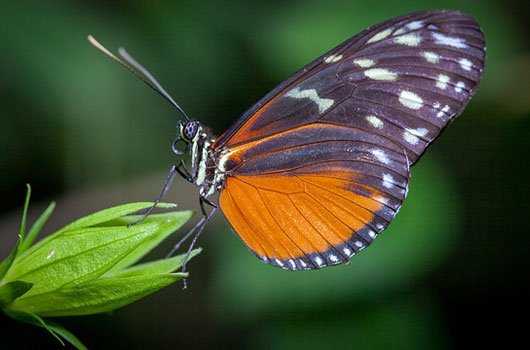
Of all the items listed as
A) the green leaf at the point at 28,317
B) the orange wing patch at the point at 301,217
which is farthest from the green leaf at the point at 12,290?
the orange wing patch at the point at 301,217

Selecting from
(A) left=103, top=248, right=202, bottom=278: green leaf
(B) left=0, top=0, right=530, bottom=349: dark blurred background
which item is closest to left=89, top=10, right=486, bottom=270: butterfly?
(A) left=103, top=248, right=202, bottom=278: green leaf

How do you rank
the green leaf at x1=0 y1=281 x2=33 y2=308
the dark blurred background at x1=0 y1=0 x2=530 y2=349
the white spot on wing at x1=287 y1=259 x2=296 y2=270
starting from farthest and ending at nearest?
the dark blurred background at x1=0 y1=0 x2=530 y2=349, the white spot on wing at x1=287 y1=259 x2=296 y2=270, the green leaf at x1=0 y1=281 x2=33 y2=308

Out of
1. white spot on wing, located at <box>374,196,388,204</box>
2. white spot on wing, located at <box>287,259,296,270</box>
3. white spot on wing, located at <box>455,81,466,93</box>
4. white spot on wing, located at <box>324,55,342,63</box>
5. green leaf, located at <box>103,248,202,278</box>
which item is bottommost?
white spot on wing, located at <box>374,196,388,204</box>

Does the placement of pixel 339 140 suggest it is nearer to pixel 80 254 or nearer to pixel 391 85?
pixel 391 85

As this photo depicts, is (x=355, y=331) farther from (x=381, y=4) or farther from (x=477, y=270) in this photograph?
(x=381, y=4)

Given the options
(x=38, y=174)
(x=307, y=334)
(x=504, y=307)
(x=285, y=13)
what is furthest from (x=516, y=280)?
(x=38, y=174)

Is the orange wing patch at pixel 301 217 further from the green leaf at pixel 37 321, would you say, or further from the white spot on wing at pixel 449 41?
the green leaf at pixel 37 321

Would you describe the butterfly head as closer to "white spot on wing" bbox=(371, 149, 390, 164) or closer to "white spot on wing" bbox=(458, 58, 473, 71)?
"white spot on wing" bbox=(371, 149, 390, 164)
